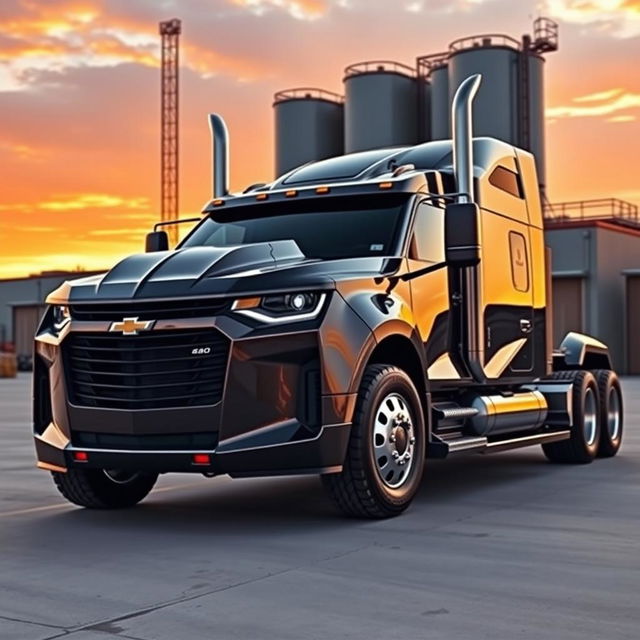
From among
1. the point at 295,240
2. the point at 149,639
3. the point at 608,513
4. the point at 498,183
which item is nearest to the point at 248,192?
the point at 295,240

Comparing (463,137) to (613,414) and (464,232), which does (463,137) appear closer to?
(464,232)

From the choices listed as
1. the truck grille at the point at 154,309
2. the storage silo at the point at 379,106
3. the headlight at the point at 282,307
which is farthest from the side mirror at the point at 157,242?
the storage silo at the point at 379,106

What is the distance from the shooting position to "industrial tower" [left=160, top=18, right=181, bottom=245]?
307 feet

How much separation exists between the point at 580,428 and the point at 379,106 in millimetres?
47324

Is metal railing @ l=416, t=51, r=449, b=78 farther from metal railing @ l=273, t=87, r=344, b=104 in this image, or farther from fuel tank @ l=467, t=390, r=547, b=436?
fuel tank @ l=467, t=390, r=547, b=436

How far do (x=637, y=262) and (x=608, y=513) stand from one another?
4335 cm

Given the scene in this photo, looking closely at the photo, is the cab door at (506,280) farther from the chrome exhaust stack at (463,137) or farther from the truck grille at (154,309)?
the truck grille at (154,309)

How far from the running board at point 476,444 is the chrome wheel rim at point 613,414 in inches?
66.6

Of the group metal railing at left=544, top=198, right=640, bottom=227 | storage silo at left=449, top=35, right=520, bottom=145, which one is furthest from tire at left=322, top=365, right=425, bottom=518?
metal railing at left=544, top=198, right=640, bottom=227

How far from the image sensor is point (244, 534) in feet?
23.6

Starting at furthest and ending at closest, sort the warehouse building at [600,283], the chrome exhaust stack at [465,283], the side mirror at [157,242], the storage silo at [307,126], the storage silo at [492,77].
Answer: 1. the storage silo at [307,126]
2. the storage silo at [492,77]
3. the warehouse building at [600,283]
4. the side mirror at [157,242]
5. the chrome exhaust stack at [465,283]

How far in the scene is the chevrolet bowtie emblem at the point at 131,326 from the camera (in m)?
7.18

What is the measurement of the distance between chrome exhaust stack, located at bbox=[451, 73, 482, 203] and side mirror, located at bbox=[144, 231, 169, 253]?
2.49m

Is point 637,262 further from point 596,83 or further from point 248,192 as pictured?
point 248,192
